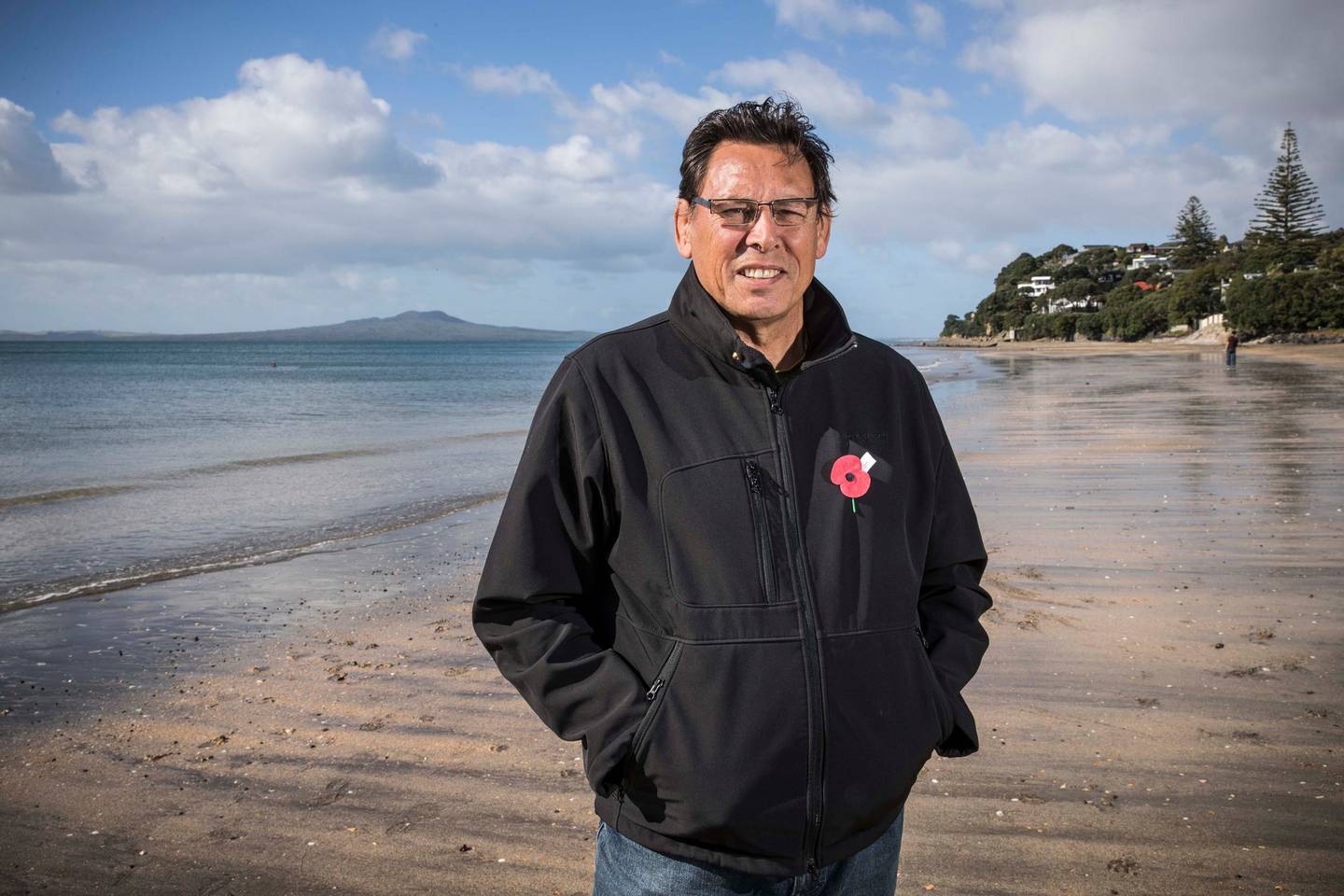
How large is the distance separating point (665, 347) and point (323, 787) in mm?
3123

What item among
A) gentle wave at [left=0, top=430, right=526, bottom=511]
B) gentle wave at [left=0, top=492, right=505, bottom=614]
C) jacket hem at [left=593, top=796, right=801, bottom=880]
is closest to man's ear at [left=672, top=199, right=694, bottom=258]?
jacket hem at [left=593, top=796, right=801, bottom=880]

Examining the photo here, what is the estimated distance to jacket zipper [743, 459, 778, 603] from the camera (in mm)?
1675

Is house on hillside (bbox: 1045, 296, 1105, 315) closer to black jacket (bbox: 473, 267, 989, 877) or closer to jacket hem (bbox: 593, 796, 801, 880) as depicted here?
black jacket (bbox: 473, 267, 989, 877)

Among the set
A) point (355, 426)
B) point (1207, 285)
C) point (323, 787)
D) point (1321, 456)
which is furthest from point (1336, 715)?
point (1207, 285)

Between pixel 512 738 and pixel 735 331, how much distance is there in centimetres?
321

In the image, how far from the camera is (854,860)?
1.76m

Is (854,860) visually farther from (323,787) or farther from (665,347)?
(323,787)

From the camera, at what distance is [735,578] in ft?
5.48

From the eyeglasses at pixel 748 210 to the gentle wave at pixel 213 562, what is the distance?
7848mm

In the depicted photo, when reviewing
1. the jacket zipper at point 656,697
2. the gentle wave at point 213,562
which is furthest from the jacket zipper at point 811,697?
the gentle wave at point 213,562

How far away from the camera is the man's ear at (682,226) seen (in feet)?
6.66

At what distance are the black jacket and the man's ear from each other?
0.65 ft

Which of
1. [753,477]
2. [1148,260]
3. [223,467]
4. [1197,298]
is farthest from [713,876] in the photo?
[1148,260]

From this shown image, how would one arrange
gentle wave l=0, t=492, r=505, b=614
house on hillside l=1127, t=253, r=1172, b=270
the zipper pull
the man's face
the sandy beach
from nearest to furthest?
the zipper pull < the man's face < the sandy beach < gentle wave l=0, t=492, r=505, b=614 < house on hillside l=1127, t=253, r=1172, b=270
